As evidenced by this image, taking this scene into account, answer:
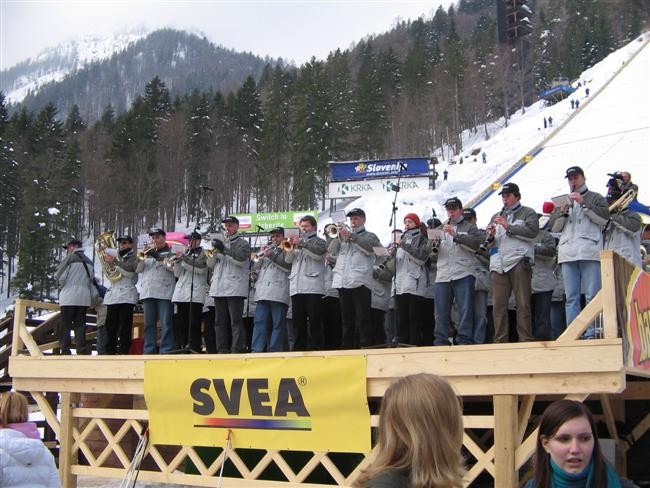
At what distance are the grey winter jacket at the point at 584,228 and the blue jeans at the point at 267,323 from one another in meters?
3.35

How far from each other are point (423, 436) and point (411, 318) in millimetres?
5658

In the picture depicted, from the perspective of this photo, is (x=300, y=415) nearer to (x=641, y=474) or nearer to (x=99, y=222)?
(x=641, y=474)

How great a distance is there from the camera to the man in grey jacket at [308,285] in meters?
8.02

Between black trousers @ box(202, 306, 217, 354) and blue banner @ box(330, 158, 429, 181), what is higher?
blue banner @ box(330, 158, 429, 181)

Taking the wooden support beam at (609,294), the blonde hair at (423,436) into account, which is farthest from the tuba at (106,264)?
the blonde hair at (423,436)

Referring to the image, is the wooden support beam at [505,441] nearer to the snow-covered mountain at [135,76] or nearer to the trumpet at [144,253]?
the trumpet at [144,253]

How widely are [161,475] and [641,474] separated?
17.3 ft

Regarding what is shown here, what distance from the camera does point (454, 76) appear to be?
70.9m

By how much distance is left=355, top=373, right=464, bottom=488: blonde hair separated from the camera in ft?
6.46

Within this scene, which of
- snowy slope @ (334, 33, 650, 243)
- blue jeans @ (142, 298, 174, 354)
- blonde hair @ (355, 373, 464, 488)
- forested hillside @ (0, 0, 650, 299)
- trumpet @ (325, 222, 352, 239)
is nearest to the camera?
blonde hair @ (355, 373, 464, 488)

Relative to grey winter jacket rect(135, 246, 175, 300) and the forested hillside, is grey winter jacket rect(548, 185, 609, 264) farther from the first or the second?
the forested hillside

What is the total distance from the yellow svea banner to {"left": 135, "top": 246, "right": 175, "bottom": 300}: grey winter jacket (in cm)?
159

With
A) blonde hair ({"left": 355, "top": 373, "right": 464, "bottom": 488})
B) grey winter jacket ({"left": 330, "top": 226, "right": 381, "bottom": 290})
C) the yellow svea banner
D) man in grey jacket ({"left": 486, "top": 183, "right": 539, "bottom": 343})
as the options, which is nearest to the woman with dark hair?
blonde hair ({"left": 355, "top": 373, "right": 464, "bottom": 488})

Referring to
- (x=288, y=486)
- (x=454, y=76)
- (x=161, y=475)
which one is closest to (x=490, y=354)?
(x=288, y=486)
